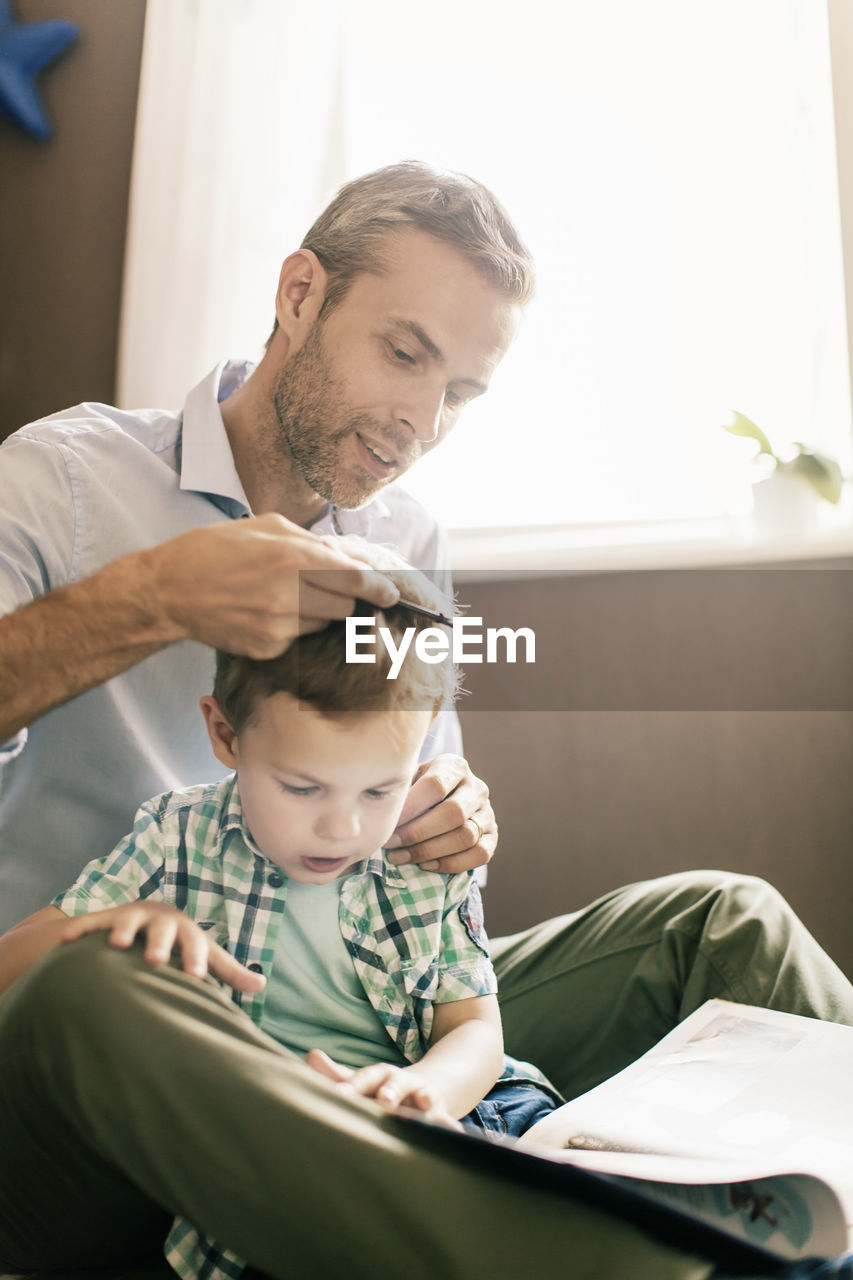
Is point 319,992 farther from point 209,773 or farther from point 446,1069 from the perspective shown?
point 209,773

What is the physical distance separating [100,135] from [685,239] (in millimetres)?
1107

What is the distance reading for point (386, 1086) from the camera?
663 mm

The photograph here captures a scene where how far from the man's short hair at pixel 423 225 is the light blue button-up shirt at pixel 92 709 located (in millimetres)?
307

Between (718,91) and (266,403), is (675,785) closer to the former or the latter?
(266,403)

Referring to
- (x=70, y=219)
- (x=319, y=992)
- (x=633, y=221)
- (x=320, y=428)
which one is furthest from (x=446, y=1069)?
(x=70, y=219)

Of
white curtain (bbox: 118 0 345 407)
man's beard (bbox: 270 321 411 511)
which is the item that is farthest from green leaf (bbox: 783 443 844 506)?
white curtain (bbox: 118 0 345 407)

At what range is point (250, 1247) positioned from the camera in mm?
583

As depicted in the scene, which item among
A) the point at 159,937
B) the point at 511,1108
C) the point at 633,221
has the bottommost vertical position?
the point at 511,1108

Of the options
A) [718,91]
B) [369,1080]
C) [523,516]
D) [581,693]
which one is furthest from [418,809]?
[718,91]

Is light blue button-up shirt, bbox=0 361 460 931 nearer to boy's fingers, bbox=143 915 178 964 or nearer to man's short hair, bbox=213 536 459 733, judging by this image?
man's short hair, bbox=213 536 459 733

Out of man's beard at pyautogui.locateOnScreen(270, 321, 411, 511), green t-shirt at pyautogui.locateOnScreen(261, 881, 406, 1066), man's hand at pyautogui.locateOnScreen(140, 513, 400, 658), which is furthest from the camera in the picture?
man's beard at pyautogui.locateOnScreen(270, 321, 411, 511)

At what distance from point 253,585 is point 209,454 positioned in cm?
45

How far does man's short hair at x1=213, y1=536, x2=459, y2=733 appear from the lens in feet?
2.51

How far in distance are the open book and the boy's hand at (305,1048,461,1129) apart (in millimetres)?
71
